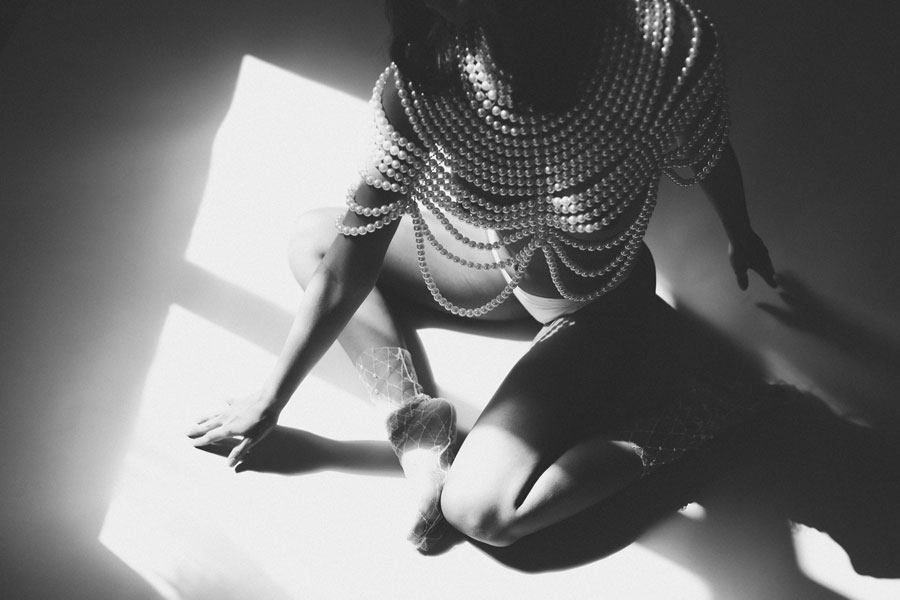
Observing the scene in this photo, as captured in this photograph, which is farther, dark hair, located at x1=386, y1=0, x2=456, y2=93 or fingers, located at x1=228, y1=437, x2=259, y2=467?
fingers, located at x1=228, y1=437, x2=259, y2=467

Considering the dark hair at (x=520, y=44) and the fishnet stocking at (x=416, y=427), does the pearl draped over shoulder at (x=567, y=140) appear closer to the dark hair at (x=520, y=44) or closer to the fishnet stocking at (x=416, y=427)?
the dark hair at (x=520, y=44)

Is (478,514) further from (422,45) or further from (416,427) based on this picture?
(422,45)

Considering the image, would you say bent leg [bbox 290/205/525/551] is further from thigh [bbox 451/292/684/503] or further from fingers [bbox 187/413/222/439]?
fingers [bbox 187/413/222/439]

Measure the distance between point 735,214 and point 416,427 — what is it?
527mm

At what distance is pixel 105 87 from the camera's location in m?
1.53

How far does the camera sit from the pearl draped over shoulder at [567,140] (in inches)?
26.5

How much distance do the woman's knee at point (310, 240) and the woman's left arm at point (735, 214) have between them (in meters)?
0.54

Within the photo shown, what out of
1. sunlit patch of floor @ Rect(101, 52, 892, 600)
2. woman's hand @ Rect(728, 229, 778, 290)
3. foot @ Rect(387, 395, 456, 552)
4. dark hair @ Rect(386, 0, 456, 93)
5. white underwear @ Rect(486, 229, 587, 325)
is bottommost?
sunlit patch of floor @ Rect(101, 52, 892, 600)

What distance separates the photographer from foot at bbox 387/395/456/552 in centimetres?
88

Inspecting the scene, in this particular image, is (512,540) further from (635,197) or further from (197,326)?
(197,326)

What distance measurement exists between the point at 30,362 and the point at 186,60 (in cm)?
A: 81

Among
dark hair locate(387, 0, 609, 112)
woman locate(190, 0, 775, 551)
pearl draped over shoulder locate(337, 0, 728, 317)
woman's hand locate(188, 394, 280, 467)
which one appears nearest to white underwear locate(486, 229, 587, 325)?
woman locate(190, 0, 775, 551)

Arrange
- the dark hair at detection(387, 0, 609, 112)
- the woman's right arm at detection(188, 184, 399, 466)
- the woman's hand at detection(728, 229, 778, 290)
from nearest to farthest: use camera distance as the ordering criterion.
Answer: the dark hair at detection(387, 0, 609, 112)
the woman's right arm at detection(188, 184, 399, 466)
the woman's hand at detection(728, 229, 778, 290)

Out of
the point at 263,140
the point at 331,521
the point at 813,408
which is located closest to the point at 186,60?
the point at 263,140
